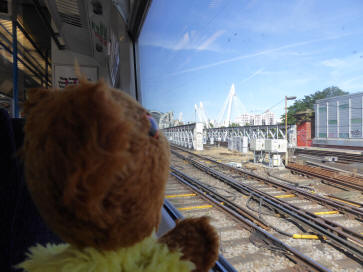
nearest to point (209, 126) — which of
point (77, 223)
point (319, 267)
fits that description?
point (319, 267)

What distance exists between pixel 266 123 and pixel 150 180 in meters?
1.09

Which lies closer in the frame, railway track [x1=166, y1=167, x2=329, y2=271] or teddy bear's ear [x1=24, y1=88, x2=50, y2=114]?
teddy bear's ear [x1=24, y1=88, x2=50, y2=114]

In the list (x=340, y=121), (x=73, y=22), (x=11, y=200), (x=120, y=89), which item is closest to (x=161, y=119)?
(x=120, y=89)

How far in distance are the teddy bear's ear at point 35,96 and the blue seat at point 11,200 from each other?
0.85 ft

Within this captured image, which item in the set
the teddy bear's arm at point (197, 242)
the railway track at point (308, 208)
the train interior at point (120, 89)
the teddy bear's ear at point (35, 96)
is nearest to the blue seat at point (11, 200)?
the train interior at point (120, 89)

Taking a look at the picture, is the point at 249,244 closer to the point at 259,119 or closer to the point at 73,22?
the point at 259,119

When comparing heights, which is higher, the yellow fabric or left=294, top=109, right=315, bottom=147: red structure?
left=294, top=109, right=315, bottom=147: red structure

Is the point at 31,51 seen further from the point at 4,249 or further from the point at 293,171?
the point at 293,171

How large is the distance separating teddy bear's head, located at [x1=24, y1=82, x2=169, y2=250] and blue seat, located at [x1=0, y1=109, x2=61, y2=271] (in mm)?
342

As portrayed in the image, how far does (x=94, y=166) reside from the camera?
0.22 metres

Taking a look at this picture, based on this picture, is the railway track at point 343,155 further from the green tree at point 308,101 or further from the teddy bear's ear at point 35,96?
the teddy bear's ear at point 35,96

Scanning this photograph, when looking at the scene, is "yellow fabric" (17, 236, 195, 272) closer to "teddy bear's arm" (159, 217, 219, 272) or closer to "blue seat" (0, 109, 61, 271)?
"teddy bear's arm" (159, 217, 219, 272)

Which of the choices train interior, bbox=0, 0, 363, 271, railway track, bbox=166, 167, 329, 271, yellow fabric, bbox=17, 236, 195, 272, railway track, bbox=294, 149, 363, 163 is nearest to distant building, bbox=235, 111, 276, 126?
train interior, bbox=0, 0, 363, 271

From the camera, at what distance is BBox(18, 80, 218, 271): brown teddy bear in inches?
8.8
